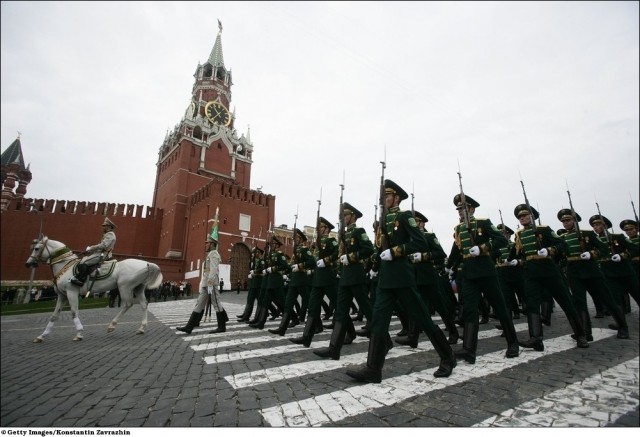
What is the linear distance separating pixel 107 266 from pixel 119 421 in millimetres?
6391

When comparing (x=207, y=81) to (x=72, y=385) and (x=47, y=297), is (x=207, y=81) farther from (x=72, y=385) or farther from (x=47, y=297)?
(x=72, y=385)

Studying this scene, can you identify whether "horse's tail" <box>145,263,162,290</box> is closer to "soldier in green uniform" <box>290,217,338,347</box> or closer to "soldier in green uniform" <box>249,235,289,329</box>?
"soldier in green uniform" <box>249,235,289,329</box>

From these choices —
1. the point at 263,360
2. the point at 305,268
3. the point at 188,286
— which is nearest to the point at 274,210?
the point at 188,286

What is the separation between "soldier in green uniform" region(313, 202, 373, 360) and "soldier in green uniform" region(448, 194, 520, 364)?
1.47m

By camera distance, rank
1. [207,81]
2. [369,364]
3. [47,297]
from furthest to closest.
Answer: [207,81] < [47,297] < [369,364]

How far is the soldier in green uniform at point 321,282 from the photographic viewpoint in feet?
18.6

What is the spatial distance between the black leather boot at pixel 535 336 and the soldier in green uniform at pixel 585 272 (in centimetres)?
154

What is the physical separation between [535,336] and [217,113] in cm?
5322

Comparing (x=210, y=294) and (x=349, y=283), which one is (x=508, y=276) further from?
(x=210, y=294)

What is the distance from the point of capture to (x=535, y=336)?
5090 mm

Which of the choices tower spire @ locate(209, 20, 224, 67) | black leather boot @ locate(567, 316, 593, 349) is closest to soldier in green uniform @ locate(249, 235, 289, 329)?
black leather boot @ locate(567, 316, 593, 349)

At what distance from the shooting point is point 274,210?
3991 cm

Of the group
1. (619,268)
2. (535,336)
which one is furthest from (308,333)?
(619,268)

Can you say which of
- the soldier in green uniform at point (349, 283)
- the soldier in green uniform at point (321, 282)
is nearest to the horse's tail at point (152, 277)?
the soldier in green uniform at point (321, 282)
